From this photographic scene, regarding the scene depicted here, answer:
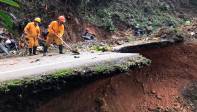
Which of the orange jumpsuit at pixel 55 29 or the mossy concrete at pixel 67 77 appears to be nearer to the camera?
the mossy concrete at pixel 67 77

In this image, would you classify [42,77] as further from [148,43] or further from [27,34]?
[148,43]

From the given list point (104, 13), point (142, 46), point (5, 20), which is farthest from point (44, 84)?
point (104, 13)

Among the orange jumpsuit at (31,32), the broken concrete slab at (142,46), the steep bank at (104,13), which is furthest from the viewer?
the steep bank at (104,13)

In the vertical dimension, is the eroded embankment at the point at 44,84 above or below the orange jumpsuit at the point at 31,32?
below

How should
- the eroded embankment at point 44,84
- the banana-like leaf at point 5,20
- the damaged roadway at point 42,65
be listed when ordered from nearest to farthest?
the banana-like leaf at point 5,20
the eroded embankment at point 44,84
the damaged roadway at point 42,65

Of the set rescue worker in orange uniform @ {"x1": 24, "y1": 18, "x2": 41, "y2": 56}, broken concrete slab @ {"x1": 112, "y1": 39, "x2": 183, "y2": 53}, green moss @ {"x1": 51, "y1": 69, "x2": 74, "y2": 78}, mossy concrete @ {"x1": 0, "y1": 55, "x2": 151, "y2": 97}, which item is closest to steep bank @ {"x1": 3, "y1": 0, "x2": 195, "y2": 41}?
rescue worker in orange uniform @ {"x1": 24, "y1": 18, "x2": 41, "y2": 56}

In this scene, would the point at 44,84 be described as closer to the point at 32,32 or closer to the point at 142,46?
the point at 32,32

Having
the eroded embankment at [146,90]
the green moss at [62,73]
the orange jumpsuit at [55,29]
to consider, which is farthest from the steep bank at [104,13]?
the green moss at [62,73]

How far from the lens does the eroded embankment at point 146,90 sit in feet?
29.5

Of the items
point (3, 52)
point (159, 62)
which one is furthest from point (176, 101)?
point (3, 52)

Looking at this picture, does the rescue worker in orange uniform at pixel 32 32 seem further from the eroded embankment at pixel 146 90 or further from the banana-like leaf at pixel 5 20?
the banana-like leaf at pixel 5 20

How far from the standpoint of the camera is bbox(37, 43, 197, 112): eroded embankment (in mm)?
9005

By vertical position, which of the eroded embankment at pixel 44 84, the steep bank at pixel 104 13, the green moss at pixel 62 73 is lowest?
the eroded embankment at pixel 44 84

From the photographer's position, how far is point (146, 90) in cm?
1241
